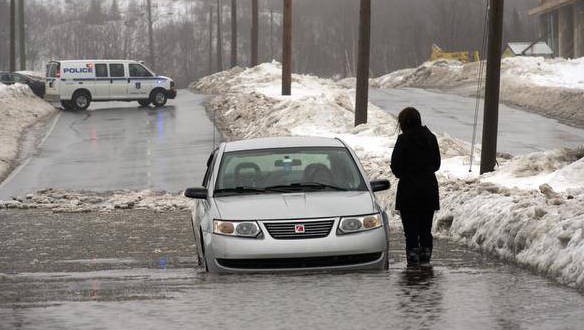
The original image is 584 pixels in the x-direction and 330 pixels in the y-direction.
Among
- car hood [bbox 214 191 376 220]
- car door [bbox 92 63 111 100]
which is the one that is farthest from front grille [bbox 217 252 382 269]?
car door [bbox 92 63 111 100]

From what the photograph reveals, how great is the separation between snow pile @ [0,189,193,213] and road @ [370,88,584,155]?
35.6 ft

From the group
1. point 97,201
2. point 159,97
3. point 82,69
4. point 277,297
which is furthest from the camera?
point 159,97

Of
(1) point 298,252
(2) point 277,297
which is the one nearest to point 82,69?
(1) point 298,252

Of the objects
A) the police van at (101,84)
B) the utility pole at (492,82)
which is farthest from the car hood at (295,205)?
the police van at (101,84)

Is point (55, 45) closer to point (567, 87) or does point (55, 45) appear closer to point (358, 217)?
point (567, 87)

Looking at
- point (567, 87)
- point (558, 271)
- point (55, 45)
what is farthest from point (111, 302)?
point (55, 45)

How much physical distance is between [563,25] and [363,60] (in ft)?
169

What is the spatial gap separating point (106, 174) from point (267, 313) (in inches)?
780

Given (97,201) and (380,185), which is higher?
(380,185)

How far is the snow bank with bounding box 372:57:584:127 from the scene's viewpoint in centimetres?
4656

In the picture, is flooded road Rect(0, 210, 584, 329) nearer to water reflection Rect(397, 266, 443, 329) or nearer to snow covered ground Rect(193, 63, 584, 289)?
water reflection Rect(397, 266, 443, 329)

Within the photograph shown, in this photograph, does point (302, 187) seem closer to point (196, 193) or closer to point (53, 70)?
point (196, 193)

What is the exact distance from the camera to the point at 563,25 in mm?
80812

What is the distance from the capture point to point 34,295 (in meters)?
9.72
